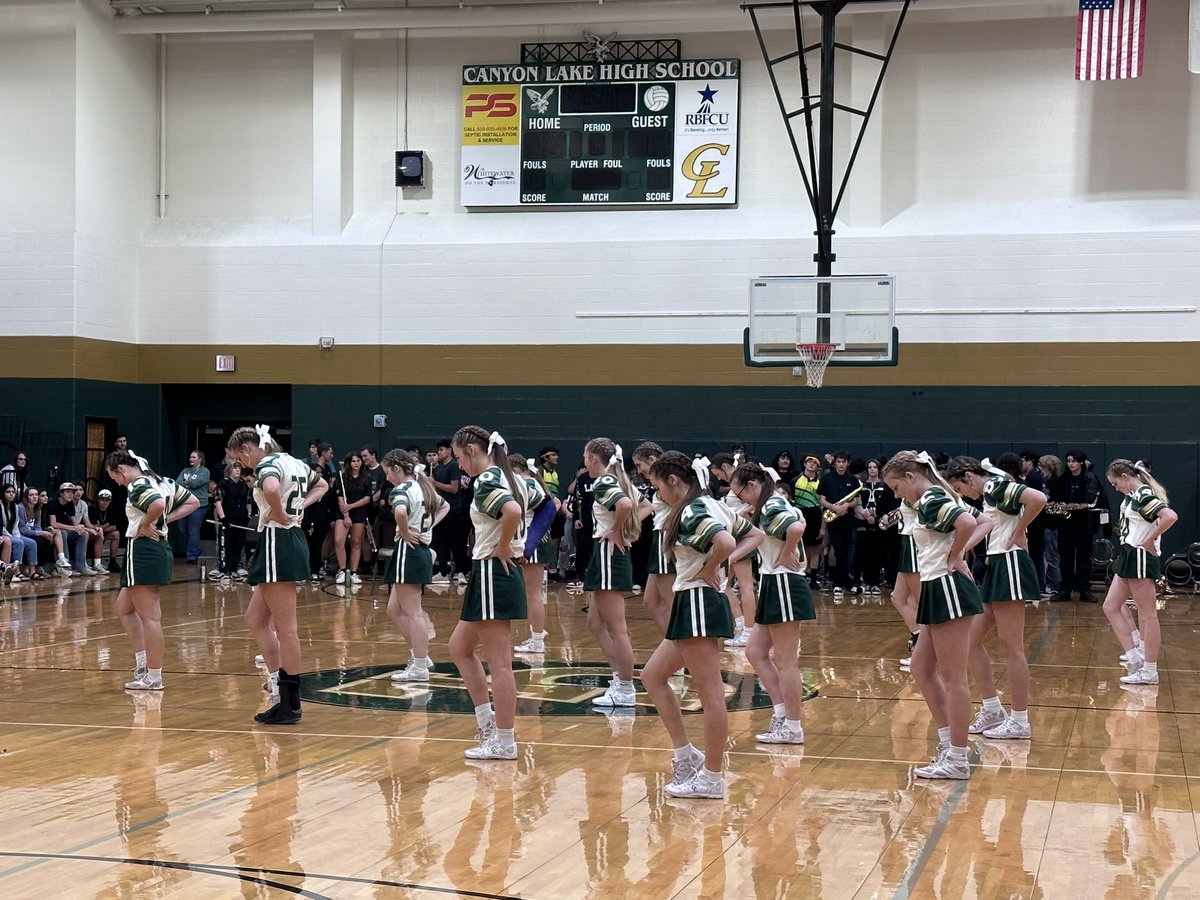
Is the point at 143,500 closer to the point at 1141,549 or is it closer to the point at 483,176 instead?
the point at 1141,549

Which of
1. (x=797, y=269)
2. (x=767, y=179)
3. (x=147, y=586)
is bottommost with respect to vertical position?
(x=147, y=586)

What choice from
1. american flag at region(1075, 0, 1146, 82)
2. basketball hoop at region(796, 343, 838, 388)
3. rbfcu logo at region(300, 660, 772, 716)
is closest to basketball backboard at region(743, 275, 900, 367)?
basketball hoop at region(796, 343, 838, 388)

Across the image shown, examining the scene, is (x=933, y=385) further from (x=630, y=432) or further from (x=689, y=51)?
(x=689, y=51)

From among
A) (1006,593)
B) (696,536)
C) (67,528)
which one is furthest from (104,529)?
(696,536)

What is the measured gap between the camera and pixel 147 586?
9.12 metres

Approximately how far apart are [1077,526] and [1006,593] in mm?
9336

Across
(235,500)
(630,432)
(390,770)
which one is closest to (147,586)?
(390,770)

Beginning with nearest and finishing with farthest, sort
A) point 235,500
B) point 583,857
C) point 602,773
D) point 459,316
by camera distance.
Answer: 1. point 583,857
2. point 602,773
3. point 235,500
4. point 459,316

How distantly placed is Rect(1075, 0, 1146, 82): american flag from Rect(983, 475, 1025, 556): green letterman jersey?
11635 mm

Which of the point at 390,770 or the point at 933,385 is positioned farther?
the point at 933,385

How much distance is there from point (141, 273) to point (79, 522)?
4.79 metres

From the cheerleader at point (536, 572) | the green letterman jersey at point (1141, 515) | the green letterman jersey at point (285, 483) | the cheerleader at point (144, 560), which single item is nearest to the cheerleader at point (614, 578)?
the green letterman jersey at point (285, 483)

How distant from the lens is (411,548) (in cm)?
957

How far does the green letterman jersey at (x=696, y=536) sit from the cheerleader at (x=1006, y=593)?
2015mm
